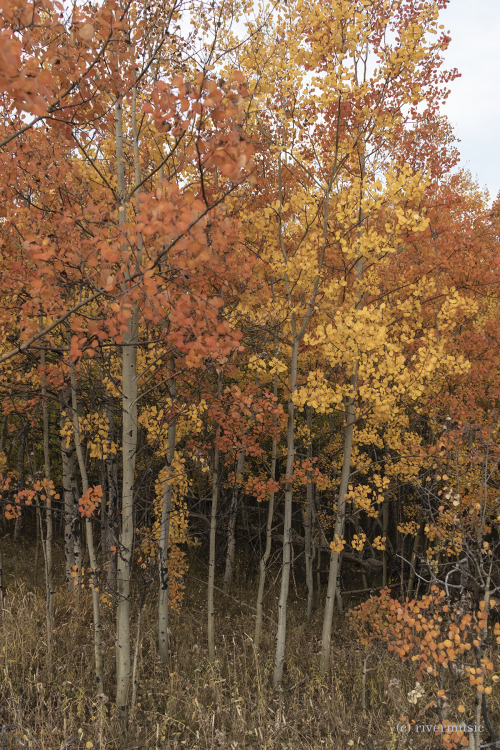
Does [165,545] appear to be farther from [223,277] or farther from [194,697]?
[223,277]

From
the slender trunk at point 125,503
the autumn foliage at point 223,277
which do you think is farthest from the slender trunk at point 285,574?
the slender trunk at point 125,503

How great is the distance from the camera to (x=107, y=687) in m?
6.05

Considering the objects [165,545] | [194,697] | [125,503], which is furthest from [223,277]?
[194,697]

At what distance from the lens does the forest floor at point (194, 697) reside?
492cm

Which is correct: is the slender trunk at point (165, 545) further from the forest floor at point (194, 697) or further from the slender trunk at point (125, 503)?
the slender trunk at point (125, 503)

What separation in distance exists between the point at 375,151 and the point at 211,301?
5458 mm

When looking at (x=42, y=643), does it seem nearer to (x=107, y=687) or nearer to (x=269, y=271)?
(x=107, y=687)

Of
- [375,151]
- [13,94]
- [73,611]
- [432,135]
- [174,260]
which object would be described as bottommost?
[73,611]

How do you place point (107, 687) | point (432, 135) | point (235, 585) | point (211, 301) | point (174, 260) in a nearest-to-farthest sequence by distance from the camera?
point (174, 260) < point (211, 301) < point (107, 687) < point (432, 135) < point (235, 585)

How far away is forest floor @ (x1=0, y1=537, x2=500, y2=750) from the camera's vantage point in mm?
4922

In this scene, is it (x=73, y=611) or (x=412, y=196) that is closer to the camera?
(x=412, y=196)

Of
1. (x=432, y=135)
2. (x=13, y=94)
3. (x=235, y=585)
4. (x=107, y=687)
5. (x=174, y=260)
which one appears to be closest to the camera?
(x=13, y=94)

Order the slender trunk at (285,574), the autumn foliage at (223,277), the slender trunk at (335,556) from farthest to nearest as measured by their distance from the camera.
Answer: the slender trunk at (335,556) → the slender trunk at (285,574) → the autumn foliage at (223,277)

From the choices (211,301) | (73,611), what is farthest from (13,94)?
(73,611)
